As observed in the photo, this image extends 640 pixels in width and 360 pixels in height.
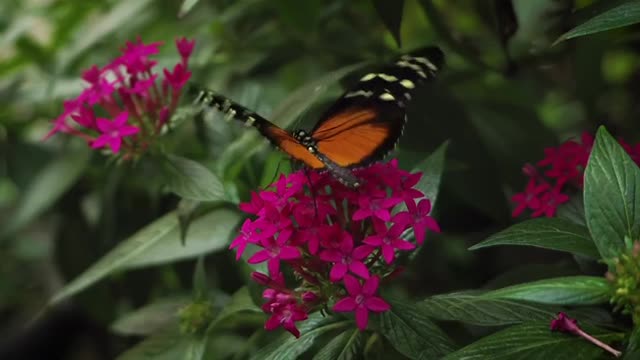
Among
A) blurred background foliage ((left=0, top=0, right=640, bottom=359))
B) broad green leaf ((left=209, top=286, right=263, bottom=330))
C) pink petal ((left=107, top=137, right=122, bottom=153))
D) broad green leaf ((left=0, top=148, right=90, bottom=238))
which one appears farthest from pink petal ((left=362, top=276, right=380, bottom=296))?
broad green leaf ((left=0, top=148, right=90, bottom=238))

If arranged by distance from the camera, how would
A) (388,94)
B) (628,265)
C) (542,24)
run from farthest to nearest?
(542,24), (388,94), (628,265)

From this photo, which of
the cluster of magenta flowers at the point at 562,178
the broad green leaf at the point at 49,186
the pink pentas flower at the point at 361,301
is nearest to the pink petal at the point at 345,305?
the pink pentas flower at the point at 361,301

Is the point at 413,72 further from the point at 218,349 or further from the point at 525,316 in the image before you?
the point at 218,349

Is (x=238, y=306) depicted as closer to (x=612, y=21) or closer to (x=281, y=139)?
(x=281, y=139)

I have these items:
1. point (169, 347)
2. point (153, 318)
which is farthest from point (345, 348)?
point (153, 318)

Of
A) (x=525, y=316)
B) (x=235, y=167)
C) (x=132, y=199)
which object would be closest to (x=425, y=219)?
(x=525, y=316)

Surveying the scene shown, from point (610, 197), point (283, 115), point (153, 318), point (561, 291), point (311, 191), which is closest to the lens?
point (561, 291)

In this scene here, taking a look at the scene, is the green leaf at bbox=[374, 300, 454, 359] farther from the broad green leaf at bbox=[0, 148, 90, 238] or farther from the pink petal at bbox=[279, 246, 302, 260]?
the broad green leaf at bbox=[0, 148, 90, 238]
